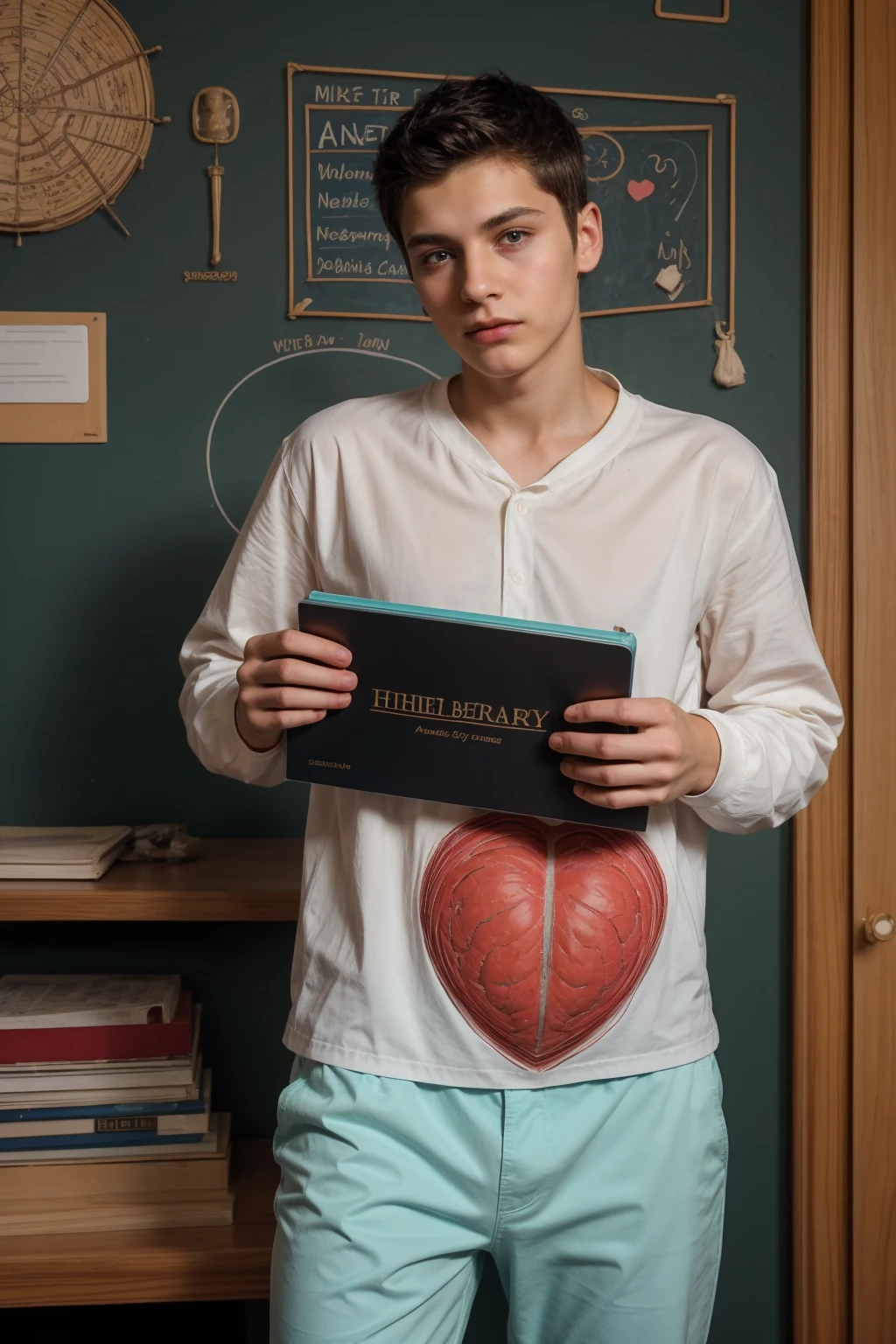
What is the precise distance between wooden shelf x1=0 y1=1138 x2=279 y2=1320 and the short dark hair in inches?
49.7

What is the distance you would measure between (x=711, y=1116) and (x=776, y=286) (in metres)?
1.27

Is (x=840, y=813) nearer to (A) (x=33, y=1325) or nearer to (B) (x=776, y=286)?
(B) (x=776, y=286)

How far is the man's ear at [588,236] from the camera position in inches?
47.6

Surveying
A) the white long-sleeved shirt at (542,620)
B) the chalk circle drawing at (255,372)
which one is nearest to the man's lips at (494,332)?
the white long-sleeved shirt at (542,620)

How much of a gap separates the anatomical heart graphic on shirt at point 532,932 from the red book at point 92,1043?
664 mm

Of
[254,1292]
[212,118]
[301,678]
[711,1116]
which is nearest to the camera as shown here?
[301,678]

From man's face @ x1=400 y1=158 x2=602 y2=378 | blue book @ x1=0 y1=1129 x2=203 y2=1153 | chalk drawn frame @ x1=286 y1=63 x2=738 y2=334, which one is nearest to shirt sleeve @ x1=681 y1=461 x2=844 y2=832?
man's face @ x1=400 y1=158 x2=602 y2=378

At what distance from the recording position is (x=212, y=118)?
67.9 inches

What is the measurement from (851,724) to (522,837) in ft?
3.00

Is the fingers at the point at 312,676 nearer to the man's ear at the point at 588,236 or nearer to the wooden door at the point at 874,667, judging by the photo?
the man's ear at the point at 588,236

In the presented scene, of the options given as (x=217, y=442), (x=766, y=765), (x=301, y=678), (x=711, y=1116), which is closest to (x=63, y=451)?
(x=217, y=442)

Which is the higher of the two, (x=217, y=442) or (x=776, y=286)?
(x=776, y=286)

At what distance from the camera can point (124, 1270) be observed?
1503 millimetres

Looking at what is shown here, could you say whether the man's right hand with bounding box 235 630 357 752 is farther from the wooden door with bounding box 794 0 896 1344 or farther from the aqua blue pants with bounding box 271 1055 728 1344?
the wooden door with bounding box 794 0 896 1344
